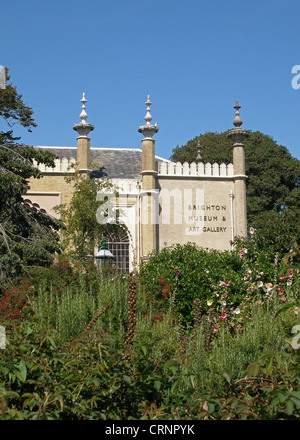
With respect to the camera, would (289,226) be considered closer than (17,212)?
Yes

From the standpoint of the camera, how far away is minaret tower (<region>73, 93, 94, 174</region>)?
87.5 ft

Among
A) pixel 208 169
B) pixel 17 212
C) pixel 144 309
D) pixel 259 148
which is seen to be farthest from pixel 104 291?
pixel 259 148

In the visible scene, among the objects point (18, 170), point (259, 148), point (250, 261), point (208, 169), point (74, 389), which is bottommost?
point (74, 389)

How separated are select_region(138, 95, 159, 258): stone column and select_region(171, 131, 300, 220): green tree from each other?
13807mm

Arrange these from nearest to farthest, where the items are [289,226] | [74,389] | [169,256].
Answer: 1. [74,389]
2. [289,226]
3. [169,256]

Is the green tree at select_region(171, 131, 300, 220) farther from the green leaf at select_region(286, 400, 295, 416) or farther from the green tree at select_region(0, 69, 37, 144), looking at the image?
the green leaf at select_region(286, 400, 295, 416)

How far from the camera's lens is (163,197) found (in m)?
27.2

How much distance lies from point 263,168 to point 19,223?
2982 cm

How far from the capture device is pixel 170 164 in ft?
91.5

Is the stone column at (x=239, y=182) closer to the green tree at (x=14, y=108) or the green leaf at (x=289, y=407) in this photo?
the green tree at (x=14, y=108)

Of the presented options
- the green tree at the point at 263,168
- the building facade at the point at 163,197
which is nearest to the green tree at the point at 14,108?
the building facade at the point at 163,197

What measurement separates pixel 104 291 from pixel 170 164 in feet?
63.0

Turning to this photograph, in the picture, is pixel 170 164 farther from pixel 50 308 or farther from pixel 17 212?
pixel 50 308

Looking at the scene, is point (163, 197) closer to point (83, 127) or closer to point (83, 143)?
point (83, 143)
